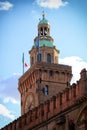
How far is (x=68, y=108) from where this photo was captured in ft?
171

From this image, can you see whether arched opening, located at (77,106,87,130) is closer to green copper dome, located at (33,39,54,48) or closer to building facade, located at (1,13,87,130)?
building facade, located at (1,13,87,130)

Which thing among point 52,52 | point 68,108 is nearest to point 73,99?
point 68,108

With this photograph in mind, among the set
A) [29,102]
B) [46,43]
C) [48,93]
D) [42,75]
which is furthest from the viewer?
[46,43]

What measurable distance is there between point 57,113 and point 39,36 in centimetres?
4396

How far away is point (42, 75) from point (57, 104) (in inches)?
1326

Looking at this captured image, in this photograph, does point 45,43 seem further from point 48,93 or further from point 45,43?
point 48,93

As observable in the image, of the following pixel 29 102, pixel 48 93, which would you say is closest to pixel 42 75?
pixel 48 93

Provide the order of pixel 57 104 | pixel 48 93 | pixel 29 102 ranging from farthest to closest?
1. pixel 29 102
2. pixel 48 93
3. pixel 57 104

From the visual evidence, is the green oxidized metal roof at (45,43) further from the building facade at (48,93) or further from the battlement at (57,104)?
the battlement at (57,104)

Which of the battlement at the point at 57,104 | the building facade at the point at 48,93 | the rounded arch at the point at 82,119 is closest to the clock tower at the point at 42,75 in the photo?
the building facade at the point at 48,93

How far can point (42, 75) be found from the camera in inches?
3509

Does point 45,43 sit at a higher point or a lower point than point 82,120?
higher

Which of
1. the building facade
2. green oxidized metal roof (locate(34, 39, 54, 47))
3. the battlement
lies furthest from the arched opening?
green oxidized metal roof (locate(34, 39, 54, 47))

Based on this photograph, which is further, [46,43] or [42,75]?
[46,43]
